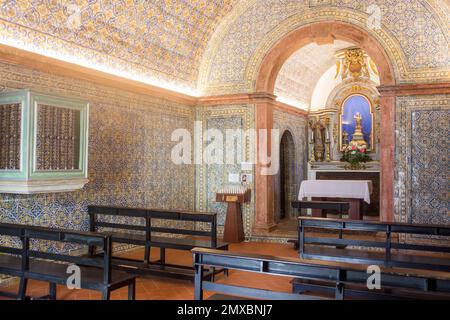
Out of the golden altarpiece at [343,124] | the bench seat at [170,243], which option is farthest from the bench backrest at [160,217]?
the golden altarpiece at [343,124]

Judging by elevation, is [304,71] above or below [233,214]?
above

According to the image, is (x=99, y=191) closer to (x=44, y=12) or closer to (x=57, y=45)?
(x=57, y=45)

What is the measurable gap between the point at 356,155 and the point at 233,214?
5775mm

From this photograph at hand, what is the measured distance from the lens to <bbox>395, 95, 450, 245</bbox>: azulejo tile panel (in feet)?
29.5

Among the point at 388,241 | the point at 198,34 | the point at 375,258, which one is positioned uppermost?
the point at 198,34

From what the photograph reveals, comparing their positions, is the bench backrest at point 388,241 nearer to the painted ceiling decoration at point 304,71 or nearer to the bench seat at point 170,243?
the bench seat at point 170,243

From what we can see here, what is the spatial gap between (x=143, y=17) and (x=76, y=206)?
12.8 feet

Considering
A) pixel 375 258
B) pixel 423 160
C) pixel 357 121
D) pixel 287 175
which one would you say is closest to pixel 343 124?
pixel 357 121

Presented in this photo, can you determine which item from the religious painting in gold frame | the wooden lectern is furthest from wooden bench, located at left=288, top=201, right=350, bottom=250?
the religious painting in gold frame

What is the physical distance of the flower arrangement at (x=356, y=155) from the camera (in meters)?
14.1

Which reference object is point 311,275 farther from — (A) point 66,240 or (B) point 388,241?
(A) point 66,240

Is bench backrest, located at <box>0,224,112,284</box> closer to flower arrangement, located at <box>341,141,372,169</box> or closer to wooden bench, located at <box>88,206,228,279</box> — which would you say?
wooden bench, located at <box>88,206,228,279</box>

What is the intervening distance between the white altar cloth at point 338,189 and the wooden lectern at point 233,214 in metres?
2.17

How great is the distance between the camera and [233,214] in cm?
1015
